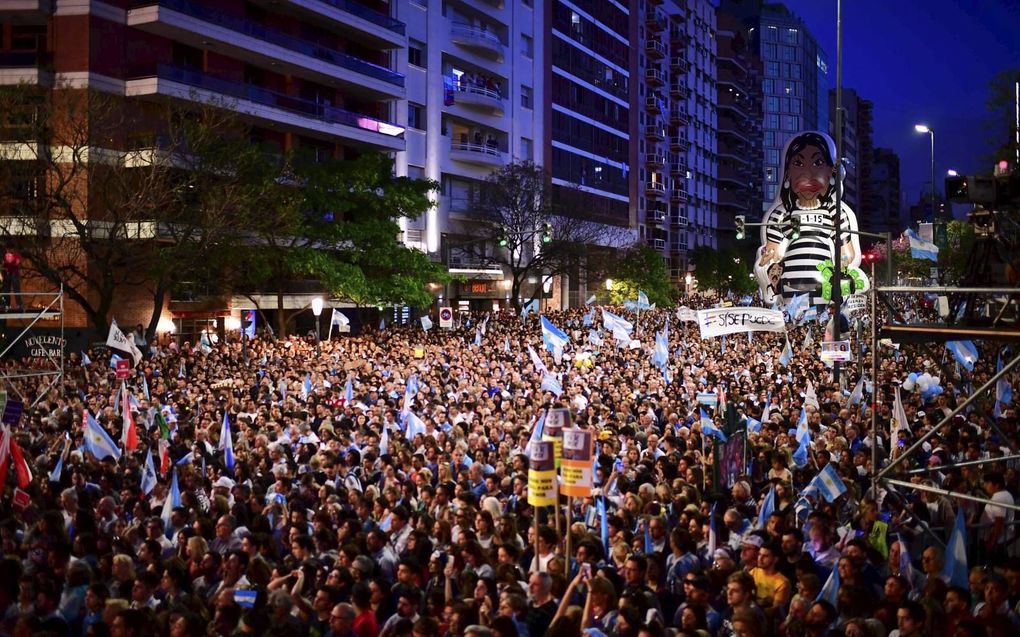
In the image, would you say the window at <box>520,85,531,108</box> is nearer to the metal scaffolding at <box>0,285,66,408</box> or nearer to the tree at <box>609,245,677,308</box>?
the tree at <box>609,245,677,308</box>

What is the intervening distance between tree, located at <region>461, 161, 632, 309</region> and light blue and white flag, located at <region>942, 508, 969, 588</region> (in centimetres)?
4331

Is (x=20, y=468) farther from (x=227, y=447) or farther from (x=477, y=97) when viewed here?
(x=477, y=97)

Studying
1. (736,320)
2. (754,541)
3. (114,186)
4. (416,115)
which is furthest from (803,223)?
(754,541)

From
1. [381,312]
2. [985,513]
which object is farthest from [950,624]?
[381,312]

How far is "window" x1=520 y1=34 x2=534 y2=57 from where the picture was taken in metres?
64.7

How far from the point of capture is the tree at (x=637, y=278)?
5862 centimetres

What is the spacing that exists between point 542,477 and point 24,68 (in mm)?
33174

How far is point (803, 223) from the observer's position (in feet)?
151

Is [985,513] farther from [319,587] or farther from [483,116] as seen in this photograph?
[483,116]

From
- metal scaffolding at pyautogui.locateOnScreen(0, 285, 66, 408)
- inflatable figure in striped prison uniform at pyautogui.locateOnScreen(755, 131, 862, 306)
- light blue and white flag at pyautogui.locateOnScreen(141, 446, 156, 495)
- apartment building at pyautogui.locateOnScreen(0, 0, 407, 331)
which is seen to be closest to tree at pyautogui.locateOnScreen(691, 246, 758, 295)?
Answer: inflatable figure in striped prison uniform at pyautogui.locateOnScreen(755, 131, 862, 306)

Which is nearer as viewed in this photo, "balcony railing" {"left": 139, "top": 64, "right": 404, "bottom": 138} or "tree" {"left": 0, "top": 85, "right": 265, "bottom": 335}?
"tree" {"left": 0, "top": 85, "right": 265, "bottom": 335}

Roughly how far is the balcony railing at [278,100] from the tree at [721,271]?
44257 mm

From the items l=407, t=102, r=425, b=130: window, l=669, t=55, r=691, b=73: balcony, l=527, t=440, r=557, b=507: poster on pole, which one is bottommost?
l=527, t=440, r=557, b=507: poster on pole

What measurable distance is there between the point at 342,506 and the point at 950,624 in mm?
5991
